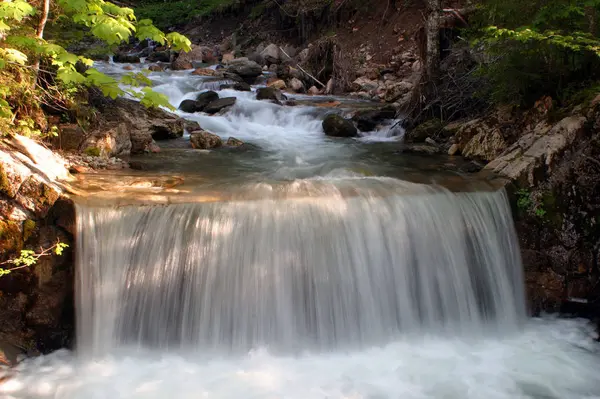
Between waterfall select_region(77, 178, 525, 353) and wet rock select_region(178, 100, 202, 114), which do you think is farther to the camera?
wet rock select_region(178, 100, 202, 114)

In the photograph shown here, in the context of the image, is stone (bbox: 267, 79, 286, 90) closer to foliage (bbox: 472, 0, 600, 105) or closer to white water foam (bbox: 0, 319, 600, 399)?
foliage (bbox: 472, 0, 600, 105)

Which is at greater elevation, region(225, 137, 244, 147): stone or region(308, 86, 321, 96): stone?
region(308, 86, 321, 96): stone

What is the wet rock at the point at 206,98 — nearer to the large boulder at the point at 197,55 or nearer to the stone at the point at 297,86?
the stone at the point at 297,86

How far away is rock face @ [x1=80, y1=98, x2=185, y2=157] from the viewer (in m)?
6.74

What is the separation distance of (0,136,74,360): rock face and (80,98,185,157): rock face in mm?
2234

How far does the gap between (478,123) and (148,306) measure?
598 centimetres

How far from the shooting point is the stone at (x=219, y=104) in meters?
12.2

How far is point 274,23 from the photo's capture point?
978 inches

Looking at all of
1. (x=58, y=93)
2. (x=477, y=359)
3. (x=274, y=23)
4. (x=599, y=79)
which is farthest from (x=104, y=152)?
(x=274, y=23)

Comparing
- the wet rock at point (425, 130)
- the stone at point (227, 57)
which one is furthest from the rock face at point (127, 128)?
the stone at point (227, 57)

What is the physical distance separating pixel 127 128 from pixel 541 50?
20.2ft

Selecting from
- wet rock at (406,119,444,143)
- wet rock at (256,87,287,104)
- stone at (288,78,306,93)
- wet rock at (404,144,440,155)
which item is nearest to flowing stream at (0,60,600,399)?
wet rock at (404,144,440,155)

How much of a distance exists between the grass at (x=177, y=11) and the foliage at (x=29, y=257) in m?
27.4

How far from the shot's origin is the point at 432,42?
9.82 metres
